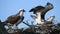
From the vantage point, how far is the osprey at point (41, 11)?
10.4 meters

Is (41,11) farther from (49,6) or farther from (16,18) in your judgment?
(16,18)

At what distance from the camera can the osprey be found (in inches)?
410

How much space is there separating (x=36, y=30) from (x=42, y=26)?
0.93 feet

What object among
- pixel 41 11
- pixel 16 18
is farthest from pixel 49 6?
pixel 16 18

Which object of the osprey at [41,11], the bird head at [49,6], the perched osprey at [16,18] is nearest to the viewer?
the perched osprey at [16,18]

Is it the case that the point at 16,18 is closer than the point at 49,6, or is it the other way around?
the point at 16,18

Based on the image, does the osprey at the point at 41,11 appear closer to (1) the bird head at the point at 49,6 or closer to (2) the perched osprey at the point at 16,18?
(1) the bird head at the point at 49,6

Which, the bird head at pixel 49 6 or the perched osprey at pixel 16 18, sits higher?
the bird head at pixel 49 6

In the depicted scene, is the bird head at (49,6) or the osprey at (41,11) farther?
the bird head at (49,6)

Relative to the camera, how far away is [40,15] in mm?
10500

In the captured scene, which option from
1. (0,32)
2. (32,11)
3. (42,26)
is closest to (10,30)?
(0,32)

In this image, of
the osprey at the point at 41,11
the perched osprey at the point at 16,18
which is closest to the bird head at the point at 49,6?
the osprey at the point at 41,11

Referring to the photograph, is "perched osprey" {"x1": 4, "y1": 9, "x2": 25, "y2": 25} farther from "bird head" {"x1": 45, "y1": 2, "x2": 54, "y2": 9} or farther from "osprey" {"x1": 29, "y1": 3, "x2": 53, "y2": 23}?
"bird head" {"x1": 45, "y1": 2, "x2": 54, "y2": 9}

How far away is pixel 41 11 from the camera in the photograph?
10.6 m
